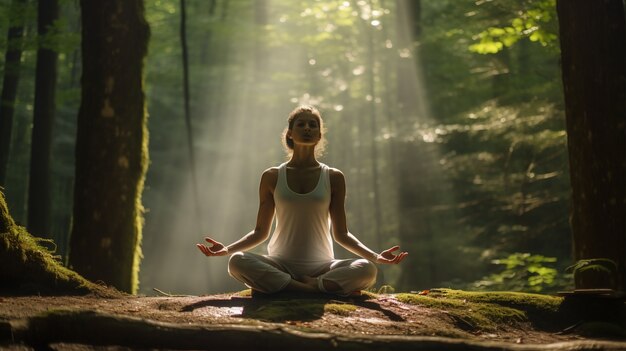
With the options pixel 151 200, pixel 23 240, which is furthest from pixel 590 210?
pixel 151 200

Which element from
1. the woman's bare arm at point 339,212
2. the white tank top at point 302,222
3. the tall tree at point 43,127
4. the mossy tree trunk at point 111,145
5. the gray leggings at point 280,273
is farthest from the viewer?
the tall tree at point 43,127

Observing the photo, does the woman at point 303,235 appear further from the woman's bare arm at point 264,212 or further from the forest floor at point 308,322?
→ the forest floor at point 308,322

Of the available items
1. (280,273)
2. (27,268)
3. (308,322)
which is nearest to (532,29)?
(280,273)

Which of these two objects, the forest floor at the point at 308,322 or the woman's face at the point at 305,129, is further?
the woman's face at the point at 305,129

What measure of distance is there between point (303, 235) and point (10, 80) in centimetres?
1553

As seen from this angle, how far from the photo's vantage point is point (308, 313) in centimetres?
570

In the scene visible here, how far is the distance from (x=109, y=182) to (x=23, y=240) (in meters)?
2.66

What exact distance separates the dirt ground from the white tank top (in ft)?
1.82

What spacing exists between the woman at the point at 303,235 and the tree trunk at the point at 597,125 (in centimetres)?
247

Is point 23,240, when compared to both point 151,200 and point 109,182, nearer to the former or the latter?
point 109,182

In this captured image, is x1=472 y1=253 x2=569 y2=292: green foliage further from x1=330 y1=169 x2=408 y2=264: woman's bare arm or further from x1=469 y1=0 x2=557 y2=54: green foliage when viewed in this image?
x1=330 y1=169 x2=408 y2=264: woman's bare arm

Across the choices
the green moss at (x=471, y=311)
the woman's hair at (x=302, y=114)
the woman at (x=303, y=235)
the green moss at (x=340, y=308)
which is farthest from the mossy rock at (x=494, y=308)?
the woman's hair at (x=302, y=114)

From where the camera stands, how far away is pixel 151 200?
119 ft

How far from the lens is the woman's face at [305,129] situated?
696cm
